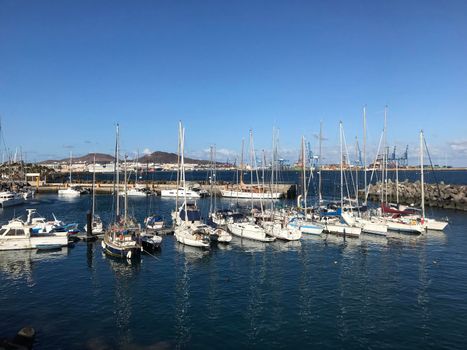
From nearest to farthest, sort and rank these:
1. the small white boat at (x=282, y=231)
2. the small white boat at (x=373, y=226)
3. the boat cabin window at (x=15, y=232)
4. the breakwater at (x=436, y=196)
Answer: the boat cabin window at (x=15, y=232), the small white boat at (x=282, y=231), the small white boat at (x=373, y=226), the breakwater at (x=436, y=196)

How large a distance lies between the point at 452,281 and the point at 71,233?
44.7 metres

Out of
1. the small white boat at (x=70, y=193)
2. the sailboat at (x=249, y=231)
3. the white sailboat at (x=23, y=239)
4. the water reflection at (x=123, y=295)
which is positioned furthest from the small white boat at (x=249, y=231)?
the small white boat at (x=70, y=193)

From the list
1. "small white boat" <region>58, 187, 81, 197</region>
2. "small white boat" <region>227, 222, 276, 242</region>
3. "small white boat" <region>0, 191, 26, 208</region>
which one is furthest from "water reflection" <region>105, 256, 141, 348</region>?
"small white boat" <region>58, 187, 81, 197</region>

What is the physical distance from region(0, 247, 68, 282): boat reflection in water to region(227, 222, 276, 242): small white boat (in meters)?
22.0

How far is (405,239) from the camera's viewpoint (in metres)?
50.6

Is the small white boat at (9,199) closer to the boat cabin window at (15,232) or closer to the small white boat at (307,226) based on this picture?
the boat cabin window at (15,232)

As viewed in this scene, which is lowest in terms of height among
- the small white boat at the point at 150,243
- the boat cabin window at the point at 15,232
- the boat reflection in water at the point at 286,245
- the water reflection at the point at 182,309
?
the water reflection at the point at 182,309

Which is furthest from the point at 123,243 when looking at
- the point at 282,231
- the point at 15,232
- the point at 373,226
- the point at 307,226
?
the point at 373,226

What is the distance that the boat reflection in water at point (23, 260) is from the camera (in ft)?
113

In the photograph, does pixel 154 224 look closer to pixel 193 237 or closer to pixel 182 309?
pixel 193 237

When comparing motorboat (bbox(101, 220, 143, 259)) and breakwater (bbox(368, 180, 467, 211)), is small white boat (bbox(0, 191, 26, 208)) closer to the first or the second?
motorboat (bbox(101, 220, 143, 259))

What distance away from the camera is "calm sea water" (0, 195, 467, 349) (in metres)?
22.4

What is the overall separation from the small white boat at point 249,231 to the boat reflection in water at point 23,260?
22008 millimetres

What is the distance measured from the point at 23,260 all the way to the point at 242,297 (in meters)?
24.7
